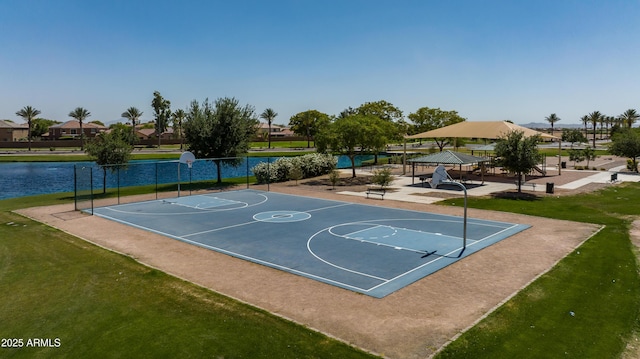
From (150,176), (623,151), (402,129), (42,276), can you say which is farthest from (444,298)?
(402,129)

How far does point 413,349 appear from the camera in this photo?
10.4m

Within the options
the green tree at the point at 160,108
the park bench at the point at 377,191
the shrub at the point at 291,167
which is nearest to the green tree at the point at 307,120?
the green tree at the point at 160,108

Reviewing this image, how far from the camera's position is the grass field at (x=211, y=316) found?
10320 mm

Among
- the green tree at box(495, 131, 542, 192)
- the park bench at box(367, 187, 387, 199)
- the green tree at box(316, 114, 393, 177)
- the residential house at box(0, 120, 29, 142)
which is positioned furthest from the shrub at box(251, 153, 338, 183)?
the residential house at box(0, 120, 29, 142)

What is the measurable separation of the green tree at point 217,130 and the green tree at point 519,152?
22069mm

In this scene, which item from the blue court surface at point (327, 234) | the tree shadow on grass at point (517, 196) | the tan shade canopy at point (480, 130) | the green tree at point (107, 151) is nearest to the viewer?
the blue court surface at point (327, 234)

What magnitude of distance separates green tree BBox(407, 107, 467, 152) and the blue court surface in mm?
55933

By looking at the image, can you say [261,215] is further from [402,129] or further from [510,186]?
[402,129]

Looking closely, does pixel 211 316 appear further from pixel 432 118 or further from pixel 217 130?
pixel 432 118

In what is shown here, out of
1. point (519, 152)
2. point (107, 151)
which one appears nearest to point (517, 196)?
point (519, 152)

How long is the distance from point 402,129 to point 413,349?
239 ft

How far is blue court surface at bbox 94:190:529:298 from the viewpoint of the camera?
16234 mm

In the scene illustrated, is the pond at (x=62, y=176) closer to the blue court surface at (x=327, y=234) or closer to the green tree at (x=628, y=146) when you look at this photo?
the blue court surface at (x=327, y=234)

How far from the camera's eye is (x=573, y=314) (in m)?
12.2
